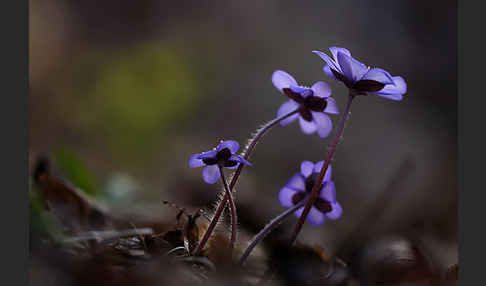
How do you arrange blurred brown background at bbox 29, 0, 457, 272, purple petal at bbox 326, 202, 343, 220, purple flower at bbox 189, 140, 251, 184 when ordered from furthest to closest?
blurred brown background at bbox 29, 0, 457, 272 < purple petal at bbox 326, 202, 343, 220 < purple flower at bbox 189, 140, 251, 184

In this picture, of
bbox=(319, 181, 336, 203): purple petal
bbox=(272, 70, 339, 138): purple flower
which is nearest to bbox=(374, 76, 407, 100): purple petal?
bbox=(272, 70, 339, 138): purple flower

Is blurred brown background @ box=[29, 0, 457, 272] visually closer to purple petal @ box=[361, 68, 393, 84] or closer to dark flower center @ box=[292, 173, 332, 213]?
dark flower center @ box=[292, 173, 332, 213]

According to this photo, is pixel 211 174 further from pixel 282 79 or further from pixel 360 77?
pixel 360 77

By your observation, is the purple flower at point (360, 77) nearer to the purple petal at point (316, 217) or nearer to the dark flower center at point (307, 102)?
the dark flower center at point (307, 102)

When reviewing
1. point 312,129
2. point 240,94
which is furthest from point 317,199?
point 240,94

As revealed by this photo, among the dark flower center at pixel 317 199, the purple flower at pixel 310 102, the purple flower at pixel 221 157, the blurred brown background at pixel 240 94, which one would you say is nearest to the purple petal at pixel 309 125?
the purple flower at pixel 310 102
